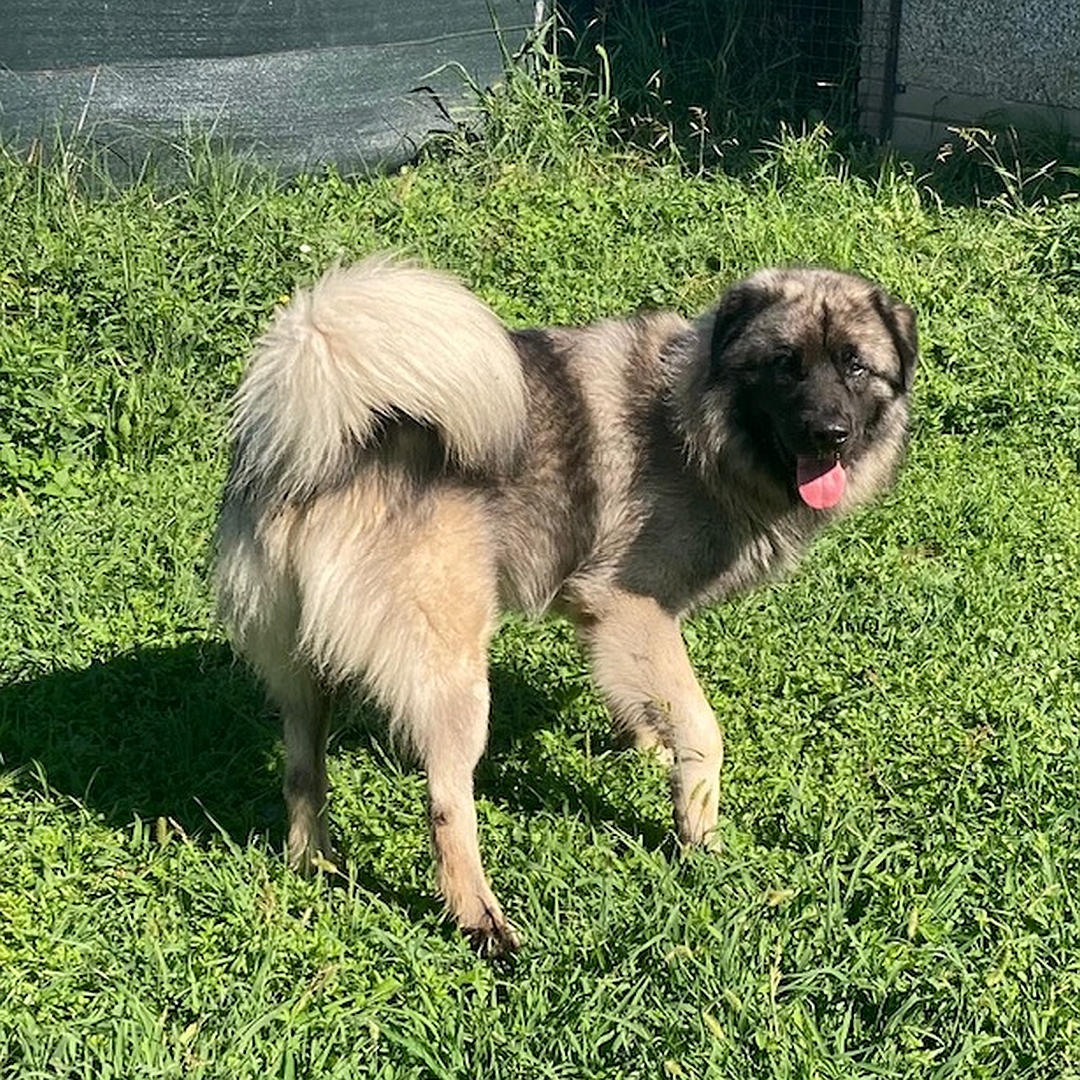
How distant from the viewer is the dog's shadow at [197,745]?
3.89m

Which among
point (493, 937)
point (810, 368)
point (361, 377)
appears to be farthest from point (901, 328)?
point (493, 937)

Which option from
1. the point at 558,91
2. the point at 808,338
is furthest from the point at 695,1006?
the point at 558,91

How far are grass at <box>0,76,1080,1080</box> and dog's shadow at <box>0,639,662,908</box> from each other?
0.01 metres

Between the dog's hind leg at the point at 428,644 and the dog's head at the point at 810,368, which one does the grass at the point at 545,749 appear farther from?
the dog's head at the point at 810,368

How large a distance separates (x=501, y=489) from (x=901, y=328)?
1201 mm

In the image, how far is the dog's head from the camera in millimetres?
3949

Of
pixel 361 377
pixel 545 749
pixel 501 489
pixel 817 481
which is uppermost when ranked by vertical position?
pixel 361 377

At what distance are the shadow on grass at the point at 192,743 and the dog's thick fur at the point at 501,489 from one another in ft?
0.91

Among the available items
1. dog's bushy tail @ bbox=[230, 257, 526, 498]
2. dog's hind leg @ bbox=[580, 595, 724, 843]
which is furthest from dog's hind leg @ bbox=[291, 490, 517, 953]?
dog's hind leg @ bbox=[580, 595, 724, 843]

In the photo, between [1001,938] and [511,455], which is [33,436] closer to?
[511,455]

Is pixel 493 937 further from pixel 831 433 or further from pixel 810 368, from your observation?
pixel 810 368

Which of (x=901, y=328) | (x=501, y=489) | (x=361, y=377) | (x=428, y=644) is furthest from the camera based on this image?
(x=901, y=328)

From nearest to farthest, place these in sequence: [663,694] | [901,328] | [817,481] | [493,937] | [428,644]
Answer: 1. [493,937]
2. [428,644]
3. [663,694]
4. [817,481]
5. [901,328]

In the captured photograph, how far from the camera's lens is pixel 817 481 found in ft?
13.2
